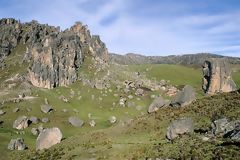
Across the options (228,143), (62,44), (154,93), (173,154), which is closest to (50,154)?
(173,154)

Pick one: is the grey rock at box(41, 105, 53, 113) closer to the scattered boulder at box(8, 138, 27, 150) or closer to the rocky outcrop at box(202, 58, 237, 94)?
the scattered boulder at box(8, 138, 27, 150)

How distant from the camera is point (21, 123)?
114m

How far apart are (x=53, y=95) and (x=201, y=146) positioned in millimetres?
100625

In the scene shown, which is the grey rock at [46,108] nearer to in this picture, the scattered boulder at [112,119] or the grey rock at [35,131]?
the grey rock at [35,131]

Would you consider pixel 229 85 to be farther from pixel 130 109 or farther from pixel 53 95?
pixel 53 95

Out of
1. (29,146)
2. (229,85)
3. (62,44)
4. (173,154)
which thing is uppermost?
(62,44)

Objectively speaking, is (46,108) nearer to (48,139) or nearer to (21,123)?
(21,123)

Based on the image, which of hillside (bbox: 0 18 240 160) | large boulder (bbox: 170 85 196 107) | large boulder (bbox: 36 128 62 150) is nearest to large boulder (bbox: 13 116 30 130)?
hillside (bbox: 0 18 240 160)

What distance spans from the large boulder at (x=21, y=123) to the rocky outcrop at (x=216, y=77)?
55.6 m

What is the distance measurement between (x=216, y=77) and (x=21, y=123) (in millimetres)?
59806

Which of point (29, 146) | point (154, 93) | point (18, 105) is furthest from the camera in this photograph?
point (154, 93)

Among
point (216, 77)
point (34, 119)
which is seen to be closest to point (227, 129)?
point (216, 77)

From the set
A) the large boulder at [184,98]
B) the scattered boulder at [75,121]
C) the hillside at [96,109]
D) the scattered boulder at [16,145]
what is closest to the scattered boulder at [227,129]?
the hillside at [96,109]

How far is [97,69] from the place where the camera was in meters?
178
